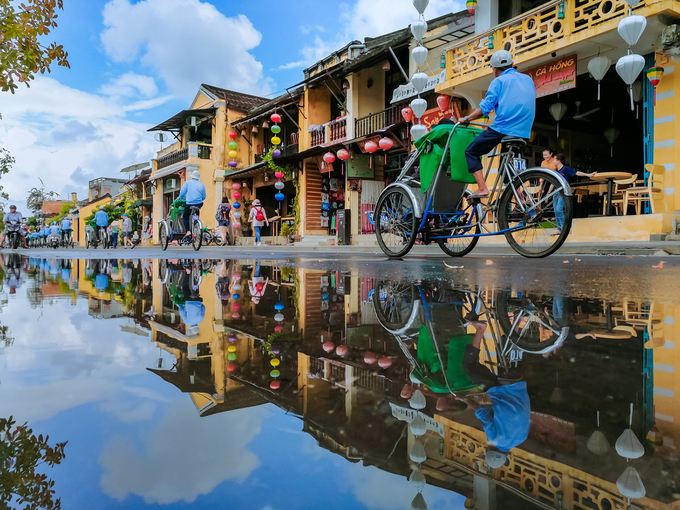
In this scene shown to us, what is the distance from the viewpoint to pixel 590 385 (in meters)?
0.92

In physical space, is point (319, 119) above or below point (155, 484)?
above

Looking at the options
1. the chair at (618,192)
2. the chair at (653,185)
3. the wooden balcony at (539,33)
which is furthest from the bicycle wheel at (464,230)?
the wooden balcony at (539,33)

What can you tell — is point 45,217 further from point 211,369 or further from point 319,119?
point 211,369

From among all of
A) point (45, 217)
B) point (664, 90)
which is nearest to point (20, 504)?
point (664, 90)

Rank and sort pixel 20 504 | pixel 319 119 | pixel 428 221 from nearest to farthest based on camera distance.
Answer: pixel 20 504
pixel 428 221
pixel 319 119

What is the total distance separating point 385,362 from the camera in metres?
1.16

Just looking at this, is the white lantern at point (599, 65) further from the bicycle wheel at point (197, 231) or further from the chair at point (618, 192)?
Answer: the bicycle wheel at point (197, 231)

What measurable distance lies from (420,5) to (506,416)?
10.7 m

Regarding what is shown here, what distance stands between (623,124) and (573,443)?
50.1 ft

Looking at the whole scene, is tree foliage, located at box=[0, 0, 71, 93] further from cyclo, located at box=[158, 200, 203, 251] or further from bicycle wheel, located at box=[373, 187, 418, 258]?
cyclo, located at box=[158, 200, 203, 251]

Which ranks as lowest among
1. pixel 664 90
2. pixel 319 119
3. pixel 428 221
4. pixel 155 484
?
pixel 155 484

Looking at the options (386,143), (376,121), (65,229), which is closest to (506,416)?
(386,143)

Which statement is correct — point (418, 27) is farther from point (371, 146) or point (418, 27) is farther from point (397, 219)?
point (397, 219)

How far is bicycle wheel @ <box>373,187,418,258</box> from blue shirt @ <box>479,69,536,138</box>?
1.09 metres
